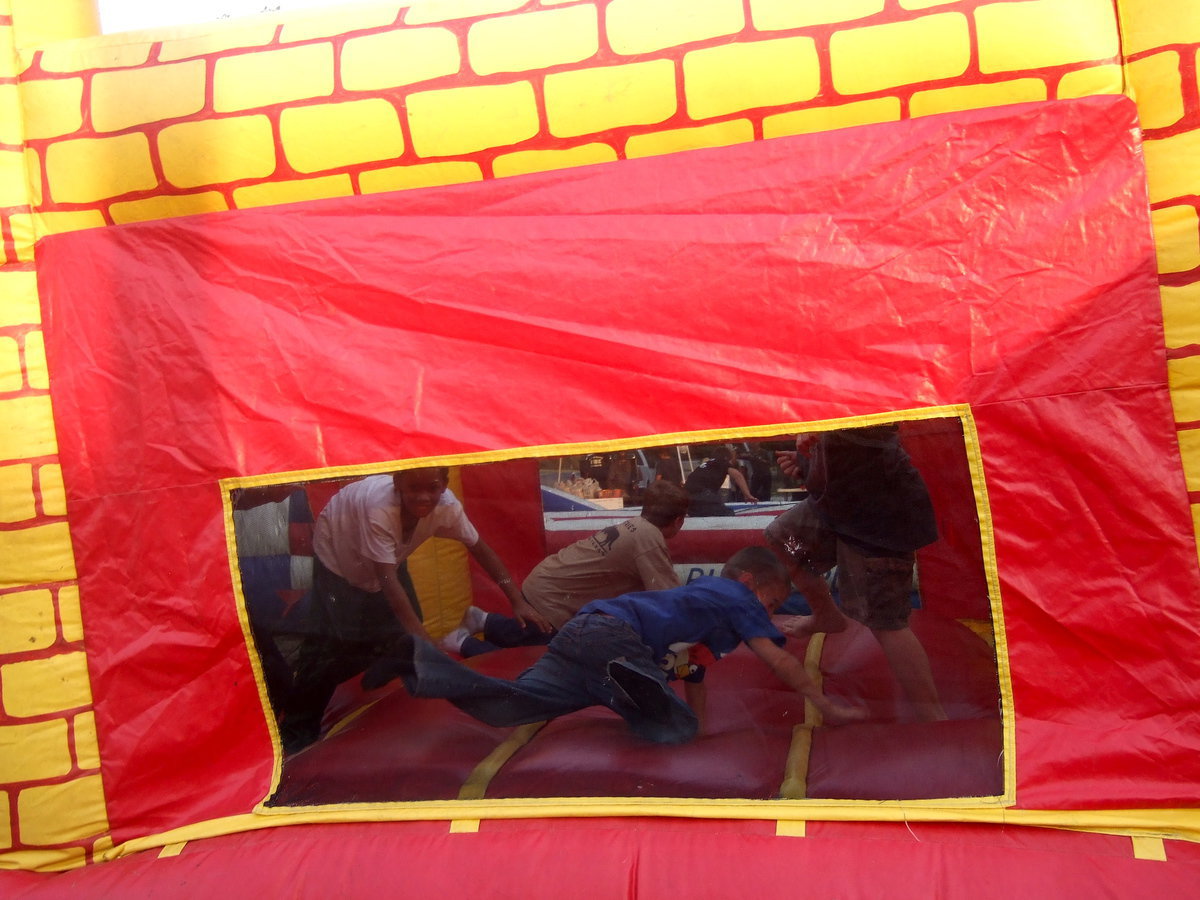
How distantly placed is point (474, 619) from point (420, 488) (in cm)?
35

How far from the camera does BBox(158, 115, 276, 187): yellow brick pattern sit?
1812 mm

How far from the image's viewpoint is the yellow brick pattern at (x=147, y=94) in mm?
1821

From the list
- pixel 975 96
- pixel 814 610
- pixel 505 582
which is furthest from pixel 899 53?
pixel 505 582


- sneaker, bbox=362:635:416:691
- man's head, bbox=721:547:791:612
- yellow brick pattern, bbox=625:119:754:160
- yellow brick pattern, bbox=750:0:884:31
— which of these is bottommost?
sneaker, bbox=362:635:416:691

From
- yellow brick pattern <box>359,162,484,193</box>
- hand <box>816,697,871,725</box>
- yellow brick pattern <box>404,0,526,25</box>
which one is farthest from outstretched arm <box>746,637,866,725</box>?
yellow brick pattern <box>404,0,526,25</box>

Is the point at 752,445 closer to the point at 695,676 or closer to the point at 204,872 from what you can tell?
the point at 695,676

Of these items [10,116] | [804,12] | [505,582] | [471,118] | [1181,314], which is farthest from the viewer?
[505,582]

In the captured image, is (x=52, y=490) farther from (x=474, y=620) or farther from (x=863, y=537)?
(x=863, y=537)

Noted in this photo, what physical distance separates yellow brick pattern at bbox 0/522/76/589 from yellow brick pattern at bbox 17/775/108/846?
0.41 m

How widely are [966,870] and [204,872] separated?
140cm

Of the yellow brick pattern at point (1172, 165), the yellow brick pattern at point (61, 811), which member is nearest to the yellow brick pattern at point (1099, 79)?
the yellow brick pattern at point (1172, 165)

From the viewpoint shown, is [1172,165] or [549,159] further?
[549,159]

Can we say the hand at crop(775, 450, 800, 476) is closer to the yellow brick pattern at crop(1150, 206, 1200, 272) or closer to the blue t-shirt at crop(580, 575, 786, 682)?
the blue t-shirt at crop(580, 575, 786, 682)

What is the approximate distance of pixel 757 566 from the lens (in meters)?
1.81
